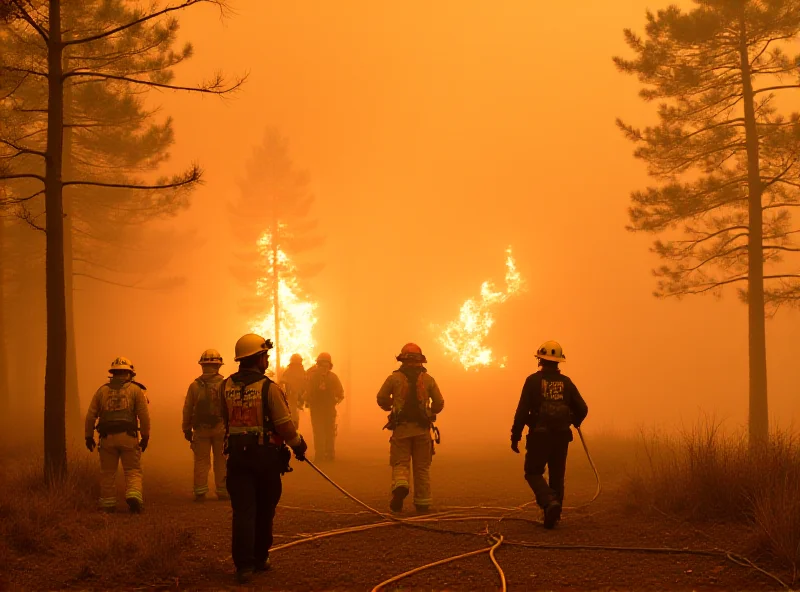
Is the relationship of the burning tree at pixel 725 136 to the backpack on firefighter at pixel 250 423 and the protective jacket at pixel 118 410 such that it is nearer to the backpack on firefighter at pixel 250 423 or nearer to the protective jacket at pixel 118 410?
the protective jacket at pixel 118 410

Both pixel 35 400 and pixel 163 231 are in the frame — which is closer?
pixel 35 400

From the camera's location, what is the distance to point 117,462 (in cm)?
948

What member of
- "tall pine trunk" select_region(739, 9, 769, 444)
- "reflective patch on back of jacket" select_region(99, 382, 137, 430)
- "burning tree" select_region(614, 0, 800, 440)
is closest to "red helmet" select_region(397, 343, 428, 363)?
"reflective patch on back of jacket" select_region(99, 382, 137, 430)

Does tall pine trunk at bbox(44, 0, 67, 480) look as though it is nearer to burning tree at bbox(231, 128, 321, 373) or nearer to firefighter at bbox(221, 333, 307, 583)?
firefighter at bbox(221, 333, 307, 583)

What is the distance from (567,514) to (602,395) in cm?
4692

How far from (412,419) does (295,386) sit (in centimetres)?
835

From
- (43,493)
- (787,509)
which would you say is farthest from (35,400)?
(787,509)

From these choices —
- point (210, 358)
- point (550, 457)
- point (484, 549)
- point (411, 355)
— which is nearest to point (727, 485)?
point (550, 457)

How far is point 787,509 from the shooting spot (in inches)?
240

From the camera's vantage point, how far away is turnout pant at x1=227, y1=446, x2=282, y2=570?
631cm

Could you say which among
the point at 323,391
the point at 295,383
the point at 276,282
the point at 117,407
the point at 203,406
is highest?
the point at 276,282

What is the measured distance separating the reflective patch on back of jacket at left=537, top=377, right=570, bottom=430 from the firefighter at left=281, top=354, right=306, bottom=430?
9.31 meters

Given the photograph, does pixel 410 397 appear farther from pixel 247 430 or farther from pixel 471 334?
pixel 471 334

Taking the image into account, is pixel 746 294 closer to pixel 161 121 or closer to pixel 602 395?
pixel 161 121
